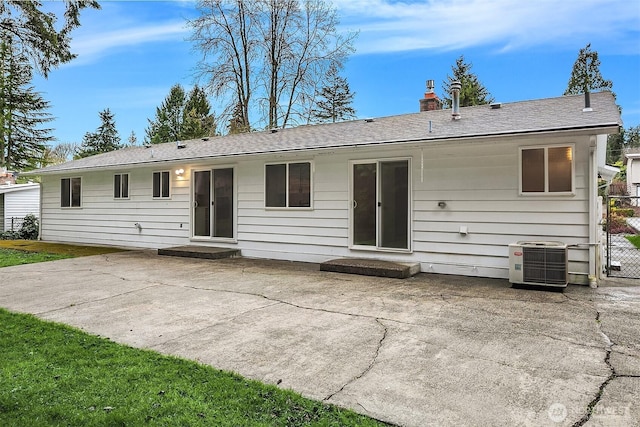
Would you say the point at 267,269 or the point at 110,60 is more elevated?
the point at 110,60

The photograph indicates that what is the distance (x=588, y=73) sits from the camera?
85.7ft

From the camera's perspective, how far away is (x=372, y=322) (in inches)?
159

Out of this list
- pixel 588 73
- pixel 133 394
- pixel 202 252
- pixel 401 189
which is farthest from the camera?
pixel 588 73

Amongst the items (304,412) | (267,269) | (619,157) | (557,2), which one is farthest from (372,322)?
(619,157)

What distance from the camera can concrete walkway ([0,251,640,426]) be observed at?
2.42 metres

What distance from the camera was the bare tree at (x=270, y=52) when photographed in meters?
18.5

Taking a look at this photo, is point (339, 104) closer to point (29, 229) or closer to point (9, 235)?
point (29, 229)

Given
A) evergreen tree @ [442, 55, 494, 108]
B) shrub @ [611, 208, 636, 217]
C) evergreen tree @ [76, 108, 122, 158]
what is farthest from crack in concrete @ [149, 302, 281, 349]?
evergreen tree @ [76, 108, 122, 158]

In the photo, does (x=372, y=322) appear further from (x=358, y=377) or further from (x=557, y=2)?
(x=557, y=2)

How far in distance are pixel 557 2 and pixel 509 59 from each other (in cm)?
1126

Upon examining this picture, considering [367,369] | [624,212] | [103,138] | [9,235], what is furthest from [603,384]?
[103,138]

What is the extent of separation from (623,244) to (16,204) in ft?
77.6

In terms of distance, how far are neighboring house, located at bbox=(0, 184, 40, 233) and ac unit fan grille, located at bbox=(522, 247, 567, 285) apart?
20.1 metres

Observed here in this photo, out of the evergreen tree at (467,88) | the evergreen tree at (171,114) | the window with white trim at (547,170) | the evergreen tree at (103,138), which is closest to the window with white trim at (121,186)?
the window with white trim at (547,170)
